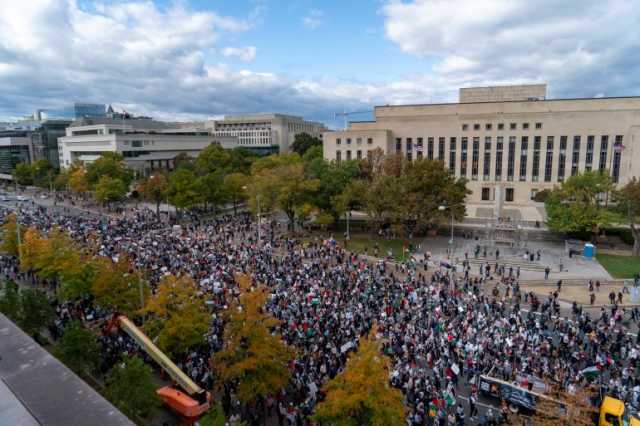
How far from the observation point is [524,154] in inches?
2496

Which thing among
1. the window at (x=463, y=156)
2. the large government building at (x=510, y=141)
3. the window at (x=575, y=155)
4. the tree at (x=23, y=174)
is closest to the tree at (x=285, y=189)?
the large government building at (x=510, y=141)

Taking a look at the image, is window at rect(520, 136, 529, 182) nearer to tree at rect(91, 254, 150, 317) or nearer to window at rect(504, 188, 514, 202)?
window at rect(504, 188, 514, 202)

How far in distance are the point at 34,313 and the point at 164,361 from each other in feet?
30.8

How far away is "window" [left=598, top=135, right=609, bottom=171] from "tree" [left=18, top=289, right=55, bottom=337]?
68114mm

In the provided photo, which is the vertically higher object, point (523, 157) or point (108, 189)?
point (523, 157)

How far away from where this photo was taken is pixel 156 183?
6059 cm

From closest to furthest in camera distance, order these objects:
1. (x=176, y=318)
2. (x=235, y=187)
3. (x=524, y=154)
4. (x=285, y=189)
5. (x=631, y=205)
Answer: (x=176, y=318)
(x=631, y=205)
(x=285, y=189)
(x=524, y=154)
(x=235, y=187)

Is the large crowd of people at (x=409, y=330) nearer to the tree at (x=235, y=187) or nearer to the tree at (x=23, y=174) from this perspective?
the tree at (x=235, y=187)

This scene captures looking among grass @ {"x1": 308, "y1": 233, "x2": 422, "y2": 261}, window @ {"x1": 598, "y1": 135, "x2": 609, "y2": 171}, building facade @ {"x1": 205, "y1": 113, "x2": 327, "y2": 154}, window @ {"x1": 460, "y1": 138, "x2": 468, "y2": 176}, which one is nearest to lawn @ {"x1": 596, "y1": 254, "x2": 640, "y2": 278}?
grass @ {"x1": 308, "y1": 233, "x2": 422, "y2": 261}

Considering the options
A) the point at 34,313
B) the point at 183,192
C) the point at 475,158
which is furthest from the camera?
the point at 475,158

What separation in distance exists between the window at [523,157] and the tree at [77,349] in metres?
63.5

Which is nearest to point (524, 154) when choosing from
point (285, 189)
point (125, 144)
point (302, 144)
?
point (285, 189)

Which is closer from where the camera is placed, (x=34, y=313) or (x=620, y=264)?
(x=34, y=313)

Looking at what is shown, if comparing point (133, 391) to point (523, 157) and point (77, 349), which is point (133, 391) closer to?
point (77, 349)
